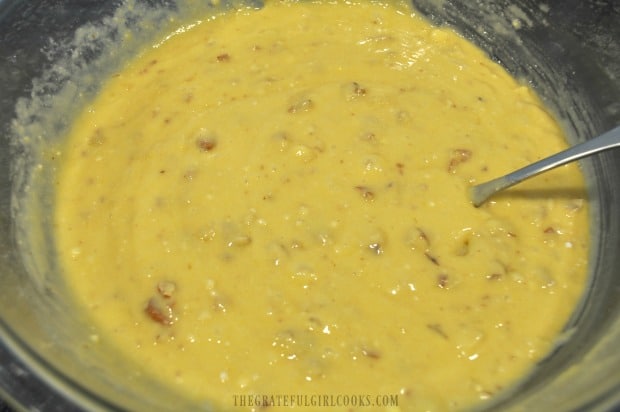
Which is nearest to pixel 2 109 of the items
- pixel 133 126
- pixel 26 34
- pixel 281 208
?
pixel 26 34

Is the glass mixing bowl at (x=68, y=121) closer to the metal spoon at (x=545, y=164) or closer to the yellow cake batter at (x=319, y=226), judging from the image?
the yellow cake batter at (x=319, y=226)

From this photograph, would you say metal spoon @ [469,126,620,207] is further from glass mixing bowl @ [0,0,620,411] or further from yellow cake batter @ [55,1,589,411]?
glass mixing bowl @ [0,0,620,411]

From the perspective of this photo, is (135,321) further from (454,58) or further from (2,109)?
(454,58)

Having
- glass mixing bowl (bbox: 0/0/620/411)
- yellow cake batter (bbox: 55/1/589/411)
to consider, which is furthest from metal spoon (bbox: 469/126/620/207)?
glass mixing bowl (bbox: 0/0/620/411)

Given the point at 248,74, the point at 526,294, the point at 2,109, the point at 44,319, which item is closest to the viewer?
the point at 44,319

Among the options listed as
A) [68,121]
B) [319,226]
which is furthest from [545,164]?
[68,121]

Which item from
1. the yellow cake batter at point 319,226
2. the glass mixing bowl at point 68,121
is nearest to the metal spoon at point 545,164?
the yellow cake batter at point 319,226
